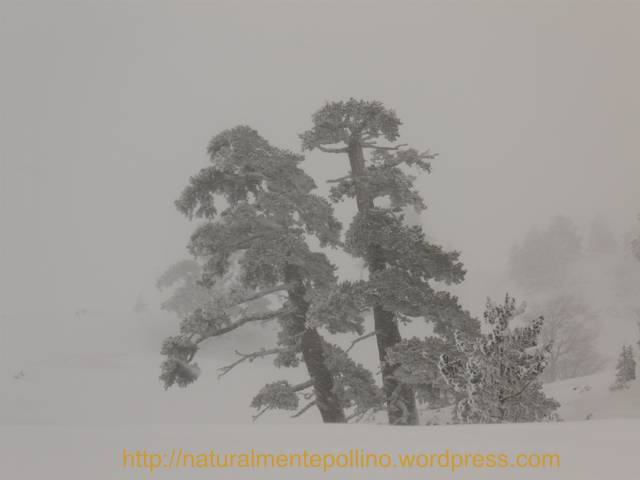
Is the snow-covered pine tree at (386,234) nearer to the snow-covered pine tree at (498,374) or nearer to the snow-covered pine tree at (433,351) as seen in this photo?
the snow-covered pine tree at (433,351)

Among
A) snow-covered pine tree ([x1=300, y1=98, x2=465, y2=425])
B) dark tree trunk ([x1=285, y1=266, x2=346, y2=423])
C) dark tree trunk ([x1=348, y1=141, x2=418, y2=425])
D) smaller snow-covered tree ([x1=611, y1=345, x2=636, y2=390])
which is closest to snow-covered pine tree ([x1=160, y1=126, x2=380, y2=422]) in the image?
dark tree trunk ([x1=285, y1=266, x2=346, y2=423])

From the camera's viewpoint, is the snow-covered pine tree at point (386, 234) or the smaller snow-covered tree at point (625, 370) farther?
the smaller snow-covered tree at point (625, 370)

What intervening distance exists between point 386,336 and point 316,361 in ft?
5.88

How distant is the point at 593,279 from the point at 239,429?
52.7m

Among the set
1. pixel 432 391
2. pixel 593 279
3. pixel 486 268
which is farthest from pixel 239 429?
pixel 486 268

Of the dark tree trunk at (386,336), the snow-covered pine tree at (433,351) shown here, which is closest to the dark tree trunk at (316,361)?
the dark tree trunk at (386,336)

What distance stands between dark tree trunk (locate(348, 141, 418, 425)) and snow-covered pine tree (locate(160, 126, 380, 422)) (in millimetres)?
623

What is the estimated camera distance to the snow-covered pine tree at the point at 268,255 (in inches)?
411

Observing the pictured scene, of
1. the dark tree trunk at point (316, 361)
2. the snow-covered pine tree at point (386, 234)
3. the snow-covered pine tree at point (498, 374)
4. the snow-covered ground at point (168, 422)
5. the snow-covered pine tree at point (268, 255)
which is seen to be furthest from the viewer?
the dark tree trunk at point (316, 361)

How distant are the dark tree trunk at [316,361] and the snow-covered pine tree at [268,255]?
23 mm

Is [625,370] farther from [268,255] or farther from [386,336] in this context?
[268,255]

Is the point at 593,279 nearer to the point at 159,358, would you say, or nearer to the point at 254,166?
the point at 159,358

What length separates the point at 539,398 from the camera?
843 cm

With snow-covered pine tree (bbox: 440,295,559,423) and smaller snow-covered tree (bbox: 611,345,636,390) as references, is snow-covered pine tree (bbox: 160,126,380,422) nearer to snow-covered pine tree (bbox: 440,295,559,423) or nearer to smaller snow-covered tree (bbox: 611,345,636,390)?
snow-covered pine tree (bbox: 440,295,559,423)
